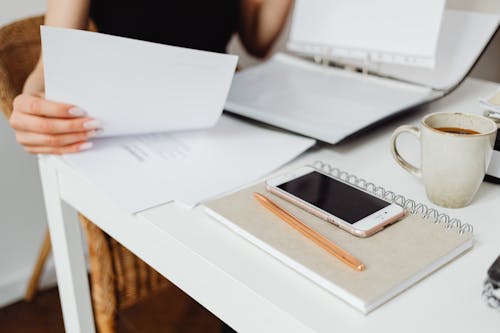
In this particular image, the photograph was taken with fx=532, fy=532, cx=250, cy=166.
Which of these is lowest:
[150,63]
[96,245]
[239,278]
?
[96,245]

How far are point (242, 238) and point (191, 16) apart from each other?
2.63ft

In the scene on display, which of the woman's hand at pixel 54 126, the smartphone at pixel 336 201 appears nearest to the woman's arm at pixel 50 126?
the woman's hand at pixel 54 126

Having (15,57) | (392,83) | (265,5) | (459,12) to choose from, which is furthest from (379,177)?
(15,57)

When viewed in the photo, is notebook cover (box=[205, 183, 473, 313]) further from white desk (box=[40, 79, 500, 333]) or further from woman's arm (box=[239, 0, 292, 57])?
woman's arm (box=[239, 0, 292, 57])

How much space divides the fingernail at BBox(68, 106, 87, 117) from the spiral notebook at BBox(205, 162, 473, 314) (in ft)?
0.78

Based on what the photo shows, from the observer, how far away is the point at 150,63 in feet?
2.13

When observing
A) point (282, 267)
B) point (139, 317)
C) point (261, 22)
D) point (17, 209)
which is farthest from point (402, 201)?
point (17, 209)

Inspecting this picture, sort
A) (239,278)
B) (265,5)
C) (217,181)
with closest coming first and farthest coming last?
(239,278) < (217,181) < (265,5)

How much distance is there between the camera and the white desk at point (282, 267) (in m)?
0.41

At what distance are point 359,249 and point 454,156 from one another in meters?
0.15

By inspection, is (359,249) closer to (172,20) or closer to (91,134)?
(91,134)

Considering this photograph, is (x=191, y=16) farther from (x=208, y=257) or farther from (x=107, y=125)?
(x=208, y=257)

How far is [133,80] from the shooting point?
664mm

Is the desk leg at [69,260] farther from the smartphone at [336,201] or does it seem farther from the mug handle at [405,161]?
the mug handle at [405,161]
